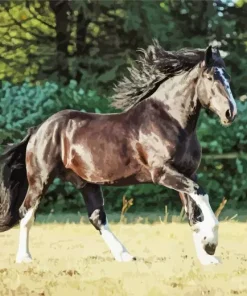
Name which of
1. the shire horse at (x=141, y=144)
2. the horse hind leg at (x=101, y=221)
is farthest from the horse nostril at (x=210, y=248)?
the horse hind leg at (x=101, y=221)

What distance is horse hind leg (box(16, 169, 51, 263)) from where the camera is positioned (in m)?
7.99

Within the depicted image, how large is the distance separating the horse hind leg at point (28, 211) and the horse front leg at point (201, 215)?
140 cm

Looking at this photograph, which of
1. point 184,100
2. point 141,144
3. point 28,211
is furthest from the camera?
point 28,211

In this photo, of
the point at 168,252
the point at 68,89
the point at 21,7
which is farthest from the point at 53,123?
the point at 21,7

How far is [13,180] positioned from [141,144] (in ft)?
6.14

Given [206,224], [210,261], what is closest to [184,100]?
[206,224]

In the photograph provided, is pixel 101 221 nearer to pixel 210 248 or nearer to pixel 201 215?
pixel 201 215

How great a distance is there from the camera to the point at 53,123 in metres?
8.27

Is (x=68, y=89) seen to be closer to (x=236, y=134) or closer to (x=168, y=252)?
(x=236, y=134)

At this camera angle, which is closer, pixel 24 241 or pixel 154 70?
pixel 154 70

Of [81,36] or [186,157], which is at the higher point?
[186,157]

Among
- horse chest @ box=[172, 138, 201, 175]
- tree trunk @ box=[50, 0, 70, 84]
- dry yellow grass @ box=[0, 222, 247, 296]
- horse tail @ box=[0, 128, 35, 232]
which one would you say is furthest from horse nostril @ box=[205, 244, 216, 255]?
tree trunk @ box=[50, 0, 70, 84]

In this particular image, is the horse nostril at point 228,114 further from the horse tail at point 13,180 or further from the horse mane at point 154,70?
the horse tail at point 13,180

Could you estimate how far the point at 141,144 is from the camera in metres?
7.55
